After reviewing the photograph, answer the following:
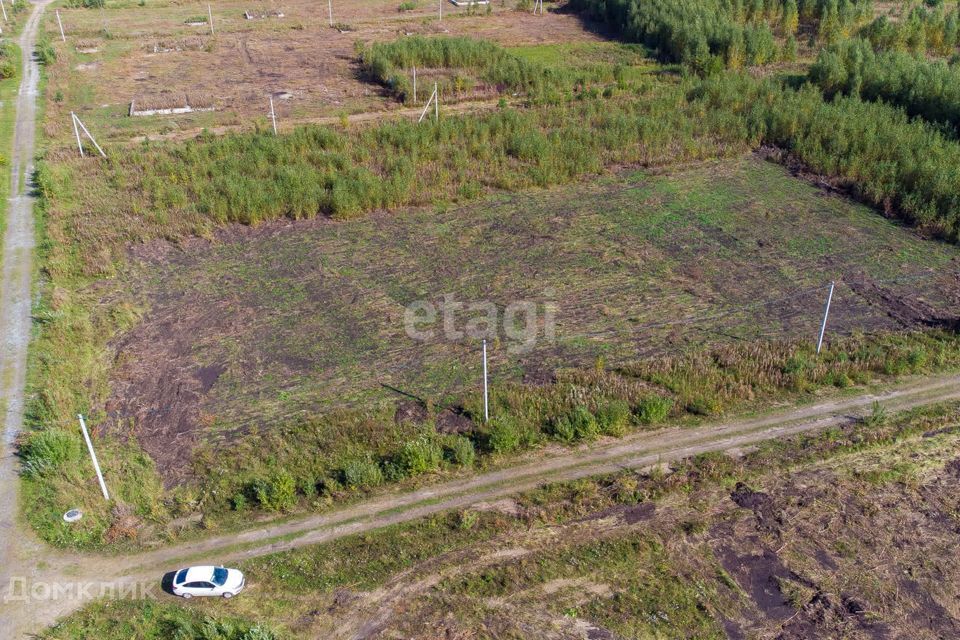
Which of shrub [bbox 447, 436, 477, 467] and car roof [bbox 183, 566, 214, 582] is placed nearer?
car roof [bbox 183, 566, 214, 582]

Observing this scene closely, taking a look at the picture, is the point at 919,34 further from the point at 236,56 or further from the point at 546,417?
the point at 236,56

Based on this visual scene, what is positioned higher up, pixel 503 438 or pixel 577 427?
pixel 503 438

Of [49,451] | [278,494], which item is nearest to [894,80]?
[278,494]

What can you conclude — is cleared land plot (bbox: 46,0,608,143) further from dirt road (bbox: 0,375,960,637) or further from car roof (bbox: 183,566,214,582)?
car roof (bbox: 183,566,214,582)

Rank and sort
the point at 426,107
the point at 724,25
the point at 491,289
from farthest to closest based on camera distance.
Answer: the point at 724,25 → the point at 426,107 → the point at 491,289

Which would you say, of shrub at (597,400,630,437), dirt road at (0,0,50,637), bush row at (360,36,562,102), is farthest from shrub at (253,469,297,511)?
bush row at (360,36,562,102)

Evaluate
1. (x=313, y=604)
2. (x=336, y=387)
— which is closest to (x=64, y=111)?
(x=336, y=387)
